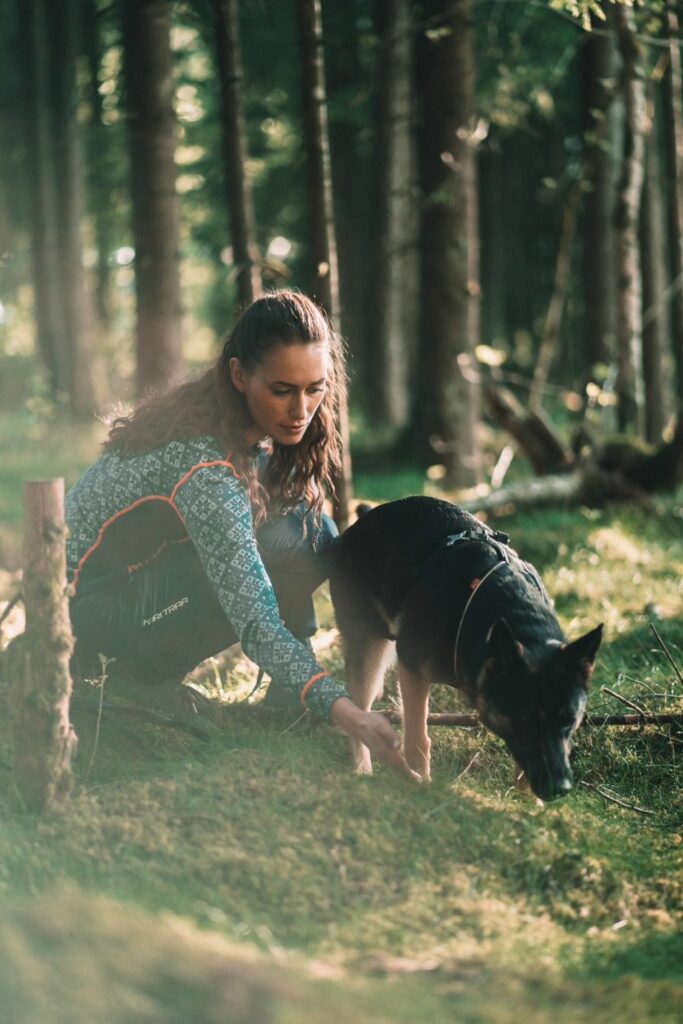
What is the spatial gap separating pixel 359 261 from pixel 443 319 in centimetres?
1019

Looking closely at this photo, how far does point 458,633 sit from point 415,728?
0.53m

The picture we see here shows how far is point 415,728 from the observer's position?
173 inches

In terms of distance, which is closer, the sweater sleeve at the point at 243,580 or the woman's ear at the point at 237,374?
the sweater sleeve at the point at 243,580

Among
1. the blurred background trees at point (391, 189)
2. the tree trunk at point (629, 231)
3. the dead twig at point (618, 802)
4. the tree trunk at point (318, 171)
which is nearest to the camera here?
the dead twig at point (618, 802)

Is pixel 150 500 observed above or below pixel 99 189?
below

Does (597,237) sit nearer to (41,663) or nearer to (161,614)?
(161,614)

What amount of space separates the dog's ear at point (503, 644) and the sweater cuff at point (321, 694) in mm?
567

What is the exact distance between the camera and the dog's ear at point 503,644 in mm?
3723

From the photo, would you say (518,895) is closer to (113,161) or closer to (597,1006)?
(597,1006)

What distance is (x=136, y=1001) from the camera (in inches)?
105

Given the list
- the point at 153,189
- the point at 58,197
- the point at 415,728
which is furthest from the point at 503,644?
the point at 58,197

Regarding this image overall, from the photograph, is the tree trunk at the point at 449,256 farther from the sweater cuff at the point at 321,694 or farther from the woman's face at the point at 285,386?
the sweater cuff at the point at 321,694

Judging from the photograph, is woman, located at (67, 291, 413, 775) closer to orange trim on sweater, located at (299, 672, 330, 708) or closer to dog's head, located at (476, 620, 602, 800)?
orange trim on sweater, located at (299, 672, 330, 708)

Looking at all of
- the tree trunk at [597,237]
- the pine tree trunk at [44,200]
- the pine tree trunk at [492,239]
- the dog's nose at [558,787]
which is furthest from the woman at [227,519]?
the pine tree trunk at [492,239]
